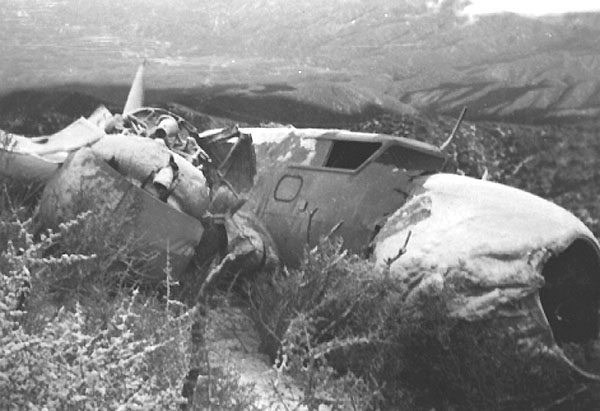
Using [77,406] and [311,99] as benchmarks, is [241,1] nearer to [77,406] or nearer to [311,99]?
[311,99]

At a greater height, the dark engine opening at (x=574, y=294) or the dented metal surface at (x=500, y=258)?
the dented metal surface at (x=500, y=258)

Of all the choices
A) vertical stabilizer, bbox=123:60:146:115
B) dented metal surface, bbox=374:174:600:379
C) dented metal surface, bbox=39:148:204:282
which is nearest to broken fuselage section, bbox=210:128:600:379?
dented metal surface, bbox=374:174:600:379

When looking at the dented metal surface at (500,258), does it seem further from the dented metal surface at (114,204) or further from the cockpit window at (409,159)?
the dented metal surface at (114,204)

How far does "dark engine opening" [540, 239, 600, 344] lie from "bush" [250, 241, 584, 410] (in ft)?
1.75

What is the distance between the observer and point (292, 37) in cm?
1112

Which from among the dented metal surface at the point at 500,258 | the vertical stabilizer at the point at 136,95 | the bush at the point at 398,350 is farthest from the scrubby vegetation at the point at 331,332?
the vertical stabilizer at the point at 136,95

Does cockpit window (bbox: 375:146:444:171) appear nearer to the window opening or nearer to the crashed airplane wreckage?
the crashed airplane wreckage

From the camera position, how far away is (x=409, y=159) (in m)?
6.30

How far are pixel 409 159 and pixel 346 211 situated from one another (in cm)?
85

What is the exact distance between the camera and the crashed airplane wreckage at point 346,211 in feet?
16.1

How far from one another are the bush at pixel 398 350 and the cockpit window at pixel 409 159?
3.18 ft

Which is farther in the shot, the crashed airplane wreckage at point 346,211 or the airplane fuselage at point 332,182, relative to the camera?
the airplane fuselage at point 332,182

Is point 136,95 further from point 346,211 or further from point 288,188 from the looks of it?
point 346,211

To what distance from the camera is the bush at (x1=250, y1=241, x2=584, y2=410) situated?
15.7 ft
